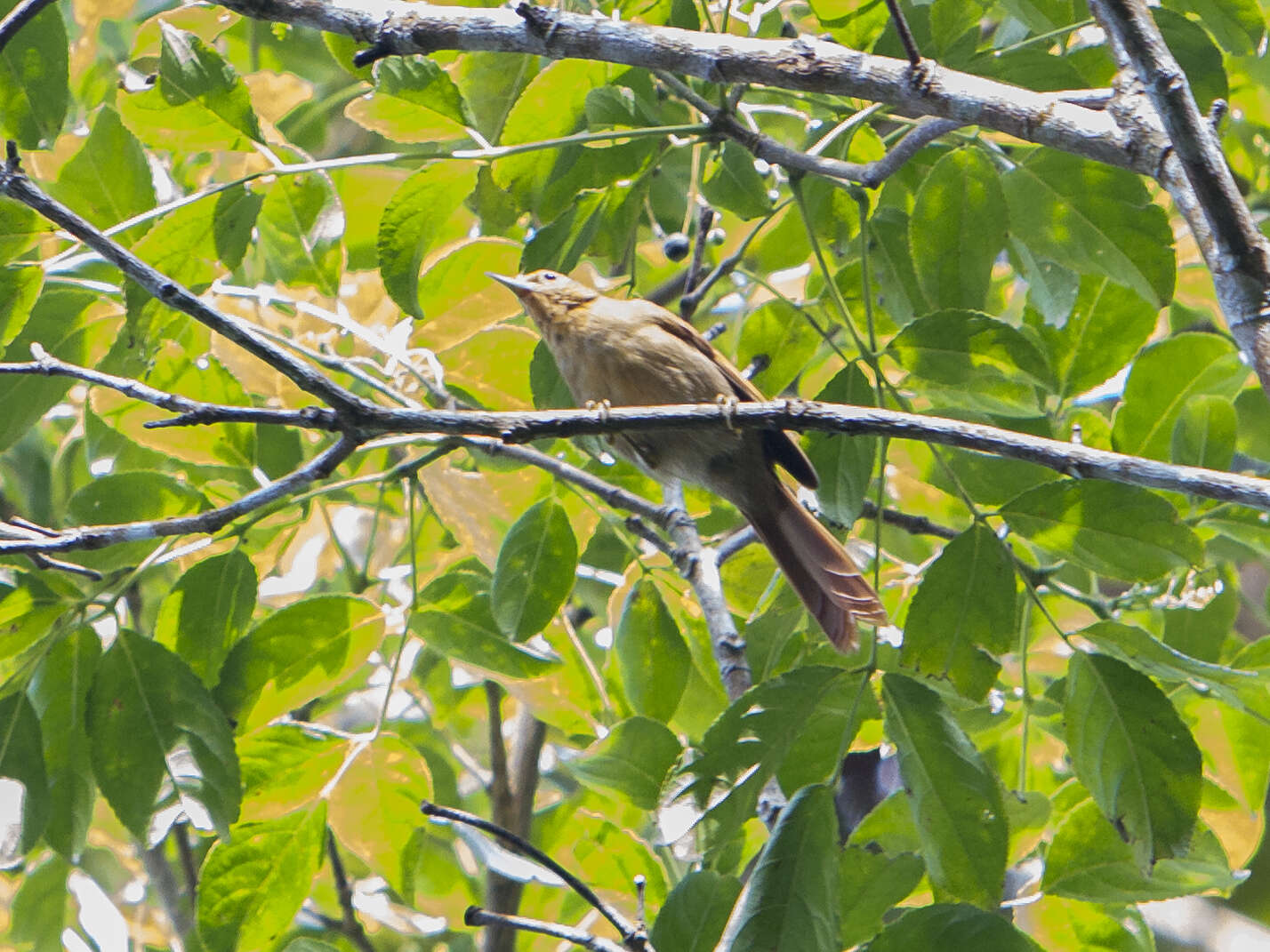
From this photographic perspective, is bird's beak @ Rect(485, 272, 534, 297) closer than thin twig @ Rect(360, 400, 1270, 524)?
No

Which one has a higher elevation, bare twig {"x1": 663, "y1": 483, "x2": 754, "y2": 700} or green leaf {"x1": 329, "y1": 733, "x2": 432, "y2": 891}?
bare twig {"x1": 663, "y1": 483, "x2": 754, "y2": 700}

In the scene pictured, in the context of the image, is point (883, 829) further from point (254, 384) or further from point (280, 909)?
point (254, 384)

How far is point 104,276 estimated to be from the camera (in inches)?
120

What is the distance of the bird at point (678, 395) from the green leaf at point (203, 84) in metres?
0.63

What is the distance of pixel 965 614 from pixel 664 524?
0.96m

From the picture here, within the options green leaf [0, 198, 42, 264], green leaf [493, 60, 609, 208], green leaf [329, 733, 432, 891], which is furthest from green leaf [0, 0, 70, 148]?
green leaf [329, 733, 432, 891]

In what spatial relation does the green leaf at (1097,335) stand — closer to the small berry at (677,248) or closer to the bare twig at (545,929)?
the small berry at (677,248)

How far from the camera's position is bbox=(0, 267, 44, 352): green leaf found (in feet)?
7.47

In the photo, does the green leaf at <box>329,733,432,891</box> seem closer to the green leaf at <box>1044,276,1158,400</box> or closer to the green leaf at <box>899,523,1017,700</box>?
the green leaf at <box>899,523,1017,700</box>

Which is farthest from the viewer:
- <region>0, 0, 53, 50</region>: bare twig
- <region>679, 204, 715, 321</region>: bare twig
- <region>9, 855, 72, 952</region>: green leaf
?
<region>9, 855, 72, 952</region>: green leaf

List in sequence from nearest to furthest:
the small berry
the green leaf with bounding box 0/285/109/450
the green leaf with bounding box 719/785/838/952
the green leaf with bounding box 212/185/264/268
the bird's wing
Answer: the green leaf with bounding box 719/785/838/952 → the green leaf with bounding box 212/185/264/268 → the green leaf with bounding box 0/285/109/450 → the bird's wing → the small berry

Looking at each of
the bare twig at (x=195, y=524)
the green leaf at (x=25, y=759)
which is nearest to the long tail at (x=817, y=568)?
the bare twig at (x=195, y=524)

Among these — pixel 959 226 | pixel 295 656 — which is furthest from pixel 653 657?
pixel 959 226

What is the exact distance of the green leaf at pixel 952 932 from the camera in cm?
183
